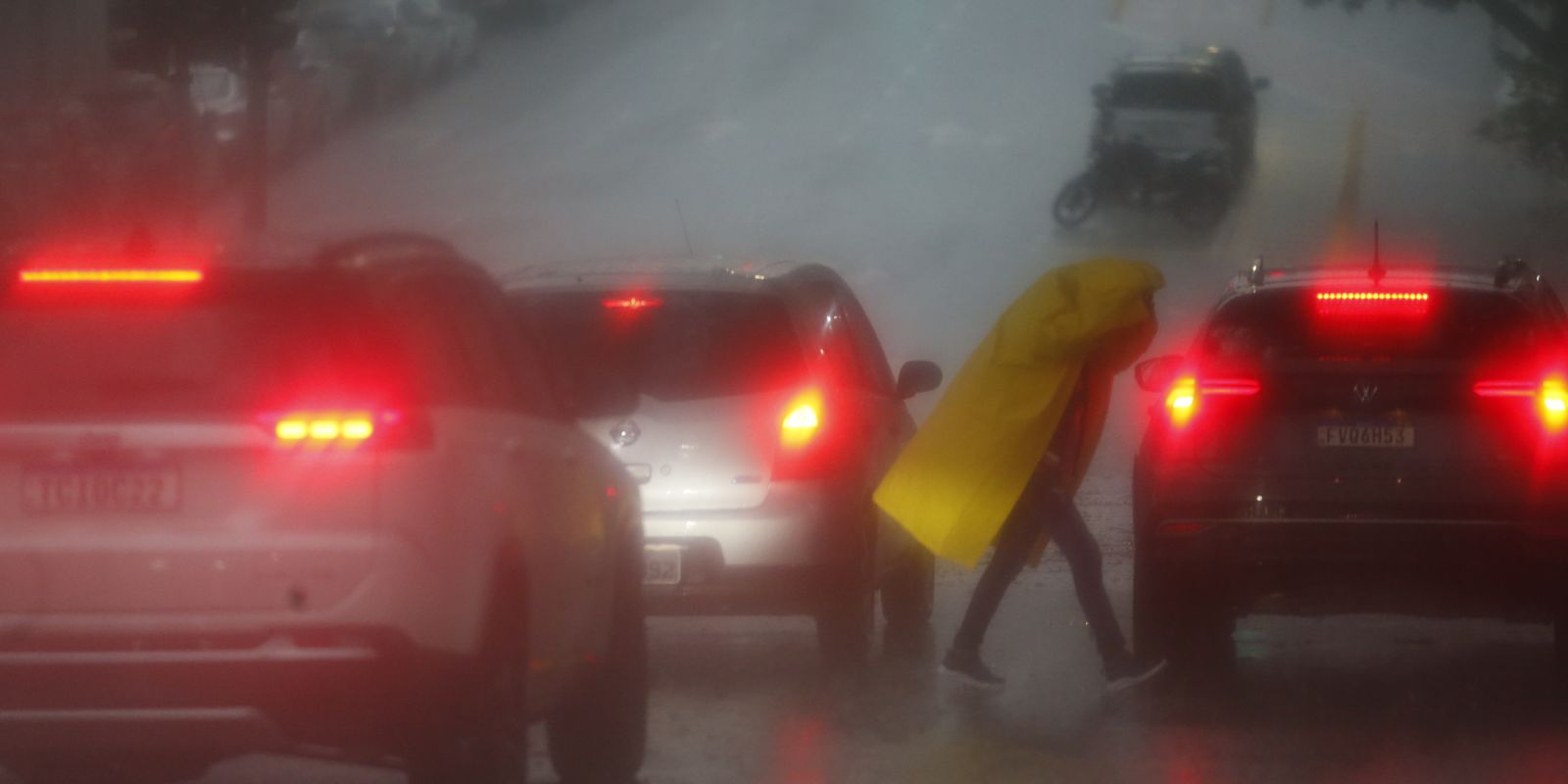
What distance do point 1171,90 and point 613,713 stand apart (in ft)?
106

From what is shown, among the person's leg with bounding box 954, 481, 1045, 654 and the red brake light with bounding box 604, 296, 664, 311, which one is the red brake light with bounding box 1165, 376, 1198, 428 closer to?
the person's leg with bounding box 954, 481, 1045, 654

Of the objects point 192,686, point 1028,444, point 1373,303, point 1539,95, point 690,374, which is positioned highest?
point 1539,95

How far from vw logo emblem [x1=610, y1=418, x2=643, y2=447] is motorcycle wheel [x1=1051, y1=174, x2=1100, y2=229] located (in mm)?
30714

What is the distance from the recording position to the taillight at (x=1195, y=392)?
400 inches

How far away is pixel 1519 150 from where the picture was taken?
4369 cm

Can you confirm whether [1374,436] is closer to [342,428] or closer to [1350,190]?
[342,428]

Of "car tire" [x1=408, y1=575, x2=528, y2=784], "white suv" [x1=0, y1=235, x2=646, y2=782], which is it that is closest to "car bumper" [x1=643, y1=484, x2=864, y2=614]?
"car tire" [x1=408, y1=575, x2=528, y2=784]

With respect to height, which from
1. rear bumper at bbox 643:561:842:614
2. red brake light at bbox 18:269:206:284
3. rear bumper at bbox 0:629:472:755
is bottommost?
rear bumper at bbox 643:561:842:614

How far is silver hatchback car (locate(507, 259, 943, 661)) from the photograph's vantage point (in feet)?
35.1

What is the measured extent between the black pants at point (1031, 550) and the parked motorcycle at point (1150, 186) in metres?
29.1

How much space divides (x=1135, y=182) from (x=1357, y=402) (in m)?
30.5

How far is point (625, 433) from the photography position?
35.4ft

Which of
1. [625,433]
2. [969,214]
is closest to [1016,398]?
[625,433]

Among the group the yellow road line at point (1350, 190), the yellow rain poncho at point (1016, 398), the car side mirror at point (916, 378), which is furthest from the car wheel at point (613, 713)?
the yellow road line at point (1350, 190)
